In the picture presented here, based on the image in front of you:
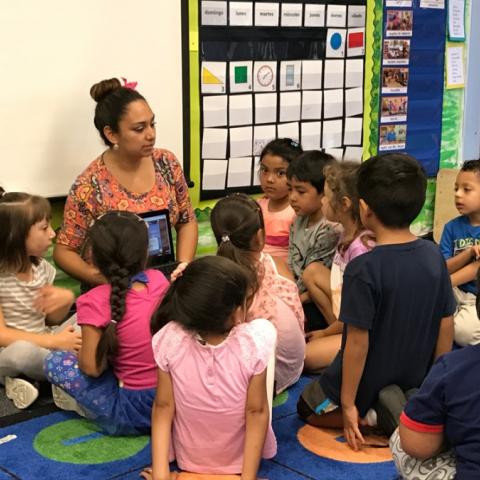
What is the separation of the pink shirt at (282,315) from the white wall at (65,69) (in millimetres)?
1051

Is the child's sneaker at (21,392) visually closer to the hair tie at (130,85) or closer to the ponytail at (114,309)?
the ponytail at (114,309)

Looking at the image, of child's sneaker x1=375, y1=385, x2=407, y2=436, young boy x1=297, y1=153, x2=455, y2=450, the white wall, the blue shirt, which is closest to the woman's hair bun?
the white wall

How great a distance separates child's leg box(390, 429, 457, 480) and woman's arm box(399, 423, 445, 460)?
33mm

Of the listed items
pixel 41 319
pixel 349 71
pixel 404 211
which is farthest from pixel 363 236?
pixel 349 71

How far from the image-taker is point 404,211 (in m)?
2.12

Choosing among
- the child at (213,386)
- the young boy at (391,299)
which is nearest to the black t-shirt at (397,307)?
the young boy at (391,299)

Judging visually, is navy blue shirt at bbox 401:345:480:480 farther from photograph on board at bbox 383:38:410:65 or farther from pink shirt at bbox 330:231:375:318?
photograph on board at bbox 383:38:410:65

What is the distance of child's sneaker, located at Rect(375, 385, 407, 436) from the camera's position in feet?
7.11

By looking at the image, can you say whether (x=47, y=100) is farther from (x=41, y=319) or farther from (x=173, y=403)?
(x=173, y=403)

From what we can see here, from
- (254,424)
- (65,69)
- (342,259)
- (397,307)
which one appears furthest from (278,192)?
(254,424)

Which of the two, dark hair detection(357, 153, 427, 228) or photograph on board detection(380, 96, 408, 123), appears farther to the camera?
photograph on board detection(380, 96, 408, 123)

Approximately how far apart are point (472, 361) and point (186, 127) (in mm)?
2310

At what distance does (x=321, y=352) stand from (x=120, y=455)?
2.91 feet

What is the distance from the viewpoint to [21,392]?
2.51 m
